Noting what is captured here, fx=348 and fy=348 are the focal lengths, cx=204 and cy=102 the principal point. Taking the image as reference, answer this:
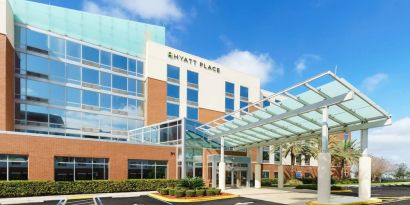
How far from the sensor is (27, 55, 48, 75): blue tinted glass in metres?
33.9

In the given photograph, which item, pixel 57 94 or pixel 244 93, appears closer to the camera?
pixel 57 94

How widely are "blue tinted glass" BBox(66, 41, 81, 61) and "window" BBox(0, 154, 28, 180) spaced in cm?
1446

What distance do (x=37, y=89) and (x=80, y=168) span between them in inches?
441

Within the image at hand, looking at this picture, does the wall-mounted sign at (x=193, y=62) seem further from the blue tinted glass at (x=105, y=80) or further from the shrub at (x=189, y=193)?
Answer: the shrub at (x=189, y=193)

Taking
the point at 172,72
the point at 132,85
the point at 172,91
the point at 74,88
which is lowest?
the point at 74,88

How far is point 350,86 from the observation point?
1806cm

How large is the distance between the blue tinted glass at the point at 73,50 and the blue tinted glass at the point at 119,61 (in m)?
4.21

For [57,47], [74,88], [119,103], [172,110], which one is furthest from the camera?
[172,110]

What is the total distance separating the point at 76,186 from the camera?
26.8m

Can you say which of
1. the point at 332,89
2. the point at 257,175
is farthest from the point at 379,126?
the point at 257,175

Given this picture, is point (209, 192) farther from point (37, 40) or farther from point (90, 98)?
point (37, 40)

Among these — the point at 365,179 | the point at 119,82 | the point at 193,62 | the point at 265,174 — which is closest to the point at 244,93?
the point at 193,62

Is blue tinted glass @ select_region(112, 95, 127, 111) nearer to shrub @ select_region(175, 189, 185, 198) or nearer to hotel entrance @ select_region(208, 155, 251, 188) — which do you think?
hotel entrance @ select_region(208, 155, 251, 188)

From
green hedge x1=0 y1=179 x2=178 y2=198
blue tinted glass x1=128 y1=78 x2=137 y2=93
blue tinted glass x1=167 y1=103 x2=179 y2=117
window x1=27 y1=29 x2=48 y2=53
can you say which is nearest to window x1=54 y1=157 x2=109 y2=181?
green hedge x1=0 y1=179 x2=178 y2=198
